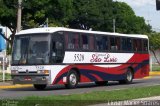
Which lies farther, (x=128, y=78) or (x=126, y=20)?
(x=126, y=20)

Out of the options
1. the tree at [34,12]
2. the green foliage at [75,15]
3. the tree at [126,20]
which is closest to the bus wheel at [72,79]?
the green foliage at [75,15]

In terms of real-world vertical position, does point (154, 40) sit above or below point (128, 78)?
above

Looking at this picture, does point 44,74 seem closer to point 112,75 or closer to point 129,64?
point 112,75

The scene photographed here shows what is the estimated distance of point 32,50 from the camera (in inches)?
965

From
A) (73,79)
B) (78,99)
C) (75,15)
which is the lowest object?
(78,99)

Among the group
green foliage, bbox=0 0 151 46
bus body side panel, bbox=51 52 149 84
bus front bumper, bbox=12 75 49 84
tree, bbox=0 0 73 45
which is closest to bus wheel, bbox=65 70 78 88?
bus body side panel, bbox=51 52 149 84

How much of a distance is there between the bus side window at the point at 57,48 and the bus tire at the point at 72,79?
1.09 metres

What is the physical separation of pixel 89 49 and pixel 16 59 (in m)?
4.29

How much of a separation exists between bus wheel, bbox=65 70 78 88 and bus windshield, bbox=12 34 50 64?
6.18ft

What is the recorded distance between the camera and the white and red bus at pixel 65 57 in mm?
24297

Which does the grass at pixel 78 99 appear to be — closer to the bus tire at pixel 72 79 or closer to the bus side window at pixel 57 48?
the bus side window at pixel 57 48

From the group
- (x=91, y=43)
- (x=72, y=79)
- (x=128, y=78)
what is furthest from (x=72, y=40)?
(x=128, y=78)

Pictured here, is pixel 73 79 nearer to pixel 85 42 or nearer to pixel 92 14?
pixel 85 42

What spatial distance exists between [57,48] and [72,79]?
6.79ft
